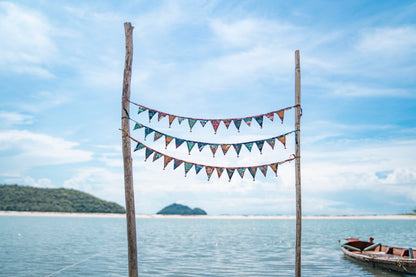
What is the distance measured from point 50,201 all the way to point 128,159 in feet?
360

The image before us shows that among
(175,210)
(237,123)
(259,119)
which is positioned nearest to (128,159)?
(237,123)

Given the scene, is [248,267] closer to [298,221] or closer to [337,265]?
[337,265]

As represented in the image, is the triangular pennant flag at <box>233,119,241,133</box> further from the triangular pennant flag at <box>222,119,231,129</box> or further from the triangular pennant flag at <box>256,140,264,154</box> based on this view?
the triangular pennant flag at <box>256,140,264,154</box>

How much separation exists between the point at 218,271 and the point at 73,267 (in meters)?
8.95

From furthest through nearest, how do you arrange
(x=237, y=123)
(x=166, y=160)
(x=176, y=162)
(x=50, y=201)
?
(x=50, y=201) → (x=237, y=123) → (x=176, y=162) → (x=166, y=160)

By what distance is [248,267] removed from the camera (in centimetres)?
2222

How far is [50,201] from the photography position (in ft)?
355

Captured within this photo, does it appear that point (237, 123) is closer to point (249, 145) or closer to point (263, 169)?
point (249, 145)

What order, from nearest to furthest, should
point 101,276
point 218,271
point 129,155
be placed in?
point 129,155
point 101,276
point 218,271

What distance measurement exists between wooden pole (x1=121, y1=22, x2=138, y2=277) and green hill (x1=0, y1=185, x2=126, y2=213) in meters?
105

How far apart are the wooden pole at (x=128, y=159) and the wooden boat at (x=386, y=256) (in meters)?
13.8

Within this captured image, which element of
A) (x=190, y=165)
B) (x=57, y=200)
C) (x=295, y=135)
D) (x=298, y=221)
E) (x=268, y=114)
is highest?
(x=268, y=114)

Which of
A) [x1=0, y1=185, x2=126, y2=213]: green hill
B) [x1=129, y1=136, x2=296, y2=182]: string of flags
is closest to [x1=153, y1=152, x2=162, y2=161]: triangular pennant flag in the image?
[x1=129, y1=136, x2=296, y2=182]: string of flags

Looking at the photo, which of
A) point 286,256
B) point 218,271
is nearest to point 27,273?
point 218,271
